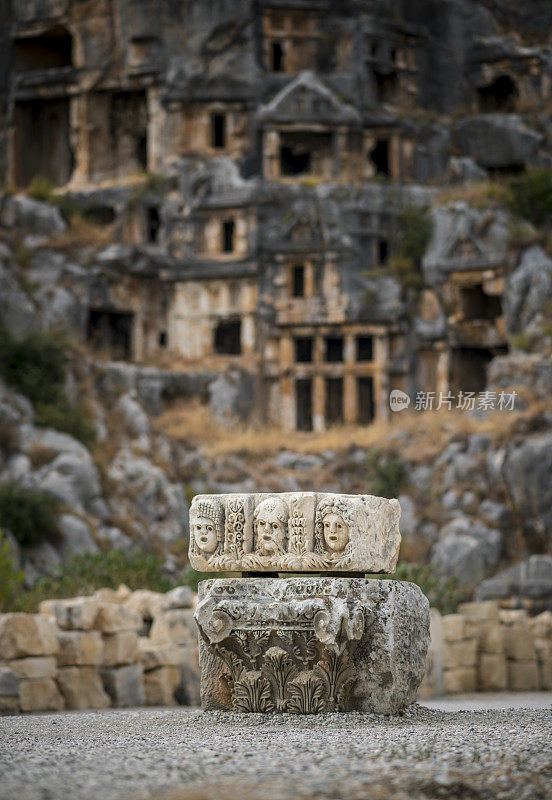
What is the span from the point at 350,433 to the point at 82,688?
20.2 meters

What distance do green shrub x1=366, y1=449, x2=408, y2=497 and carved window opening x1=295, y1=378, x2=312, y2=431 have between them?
509 cm

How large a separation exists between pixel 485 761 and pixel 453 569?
20.9m

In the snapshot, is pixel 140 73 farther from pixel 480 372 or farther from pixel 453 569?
pixel 453 569

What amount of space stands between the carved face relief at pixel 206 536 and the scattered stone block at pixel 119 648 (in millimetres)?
4028

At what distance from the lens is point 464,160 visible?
3856 centimetres

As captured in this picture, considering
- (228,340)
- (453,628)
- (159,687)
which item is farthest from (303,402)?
(159,687)

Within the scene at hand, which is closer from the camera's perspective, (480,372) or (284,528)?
(284,528)

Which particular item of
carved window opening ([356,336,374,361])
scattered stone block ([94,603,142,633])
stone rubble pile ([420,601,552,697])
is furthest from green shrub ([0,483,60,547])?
Result: scattered stone block ([94,603,142,633])

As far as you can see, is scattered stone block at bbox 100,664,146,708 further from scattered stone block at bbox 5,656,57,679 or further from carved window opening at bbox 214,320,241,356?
carved window opening at bbox 214,320,241,356

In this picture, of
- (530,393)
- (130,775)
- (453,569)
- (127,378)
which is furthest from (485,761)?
(127,378)

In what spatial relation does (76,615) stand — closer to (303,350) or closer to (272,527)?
(272,527)

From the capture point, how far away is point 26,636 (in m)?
13.1

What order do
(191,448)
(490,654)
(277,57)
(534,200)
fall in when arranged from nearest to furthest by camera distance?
(490,654) < (191,448) < (534,200) < (277,57)

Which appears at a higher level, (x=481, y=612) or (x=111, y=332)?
(x=111, y=332)
